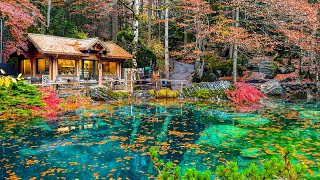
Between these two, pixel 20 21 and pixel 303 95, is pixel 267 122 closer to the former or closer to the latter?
pixel 303 95

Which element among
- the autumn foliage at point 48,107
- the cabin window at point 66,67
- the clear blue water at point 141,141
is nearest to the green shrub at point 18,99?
the autumn foliage at point 48,107

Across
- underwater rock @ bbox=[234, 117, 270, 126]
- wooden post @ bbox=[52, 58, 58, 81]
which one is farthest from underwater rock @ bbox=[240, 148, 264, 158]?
wooden post @ bbox=[52, 58, 58, 81]

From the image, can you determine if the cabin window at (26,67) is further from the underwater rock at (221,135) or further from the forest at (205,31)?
the underwater rock at (221,135)

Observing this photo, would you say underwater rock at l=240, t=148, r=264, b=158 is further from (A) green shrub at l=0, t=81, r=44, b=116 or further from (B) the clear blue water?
(A) green shrub at l=0, t=81, r=44, b=116

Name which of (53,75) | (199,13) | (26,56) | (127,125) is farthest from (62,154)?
(199,13)

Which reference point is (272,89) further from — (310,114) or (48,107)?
(48,107)

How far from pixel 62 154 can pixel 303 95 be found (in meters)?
25.1

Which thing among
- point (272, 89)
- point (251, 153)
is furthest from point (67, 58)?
point (251, 153)

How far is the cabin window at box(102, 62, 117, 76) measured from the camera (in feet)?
104

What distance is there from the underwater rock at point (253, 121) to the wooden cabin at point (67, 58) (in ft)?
54.4

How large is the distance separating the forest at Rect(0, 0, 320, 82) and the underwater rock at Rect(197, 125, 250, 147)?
13152 millimetres

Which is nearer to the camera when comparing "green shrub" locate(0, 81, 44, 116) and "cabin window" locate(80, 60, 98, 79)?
"green shrub" locate(0, 81, 44, 116)

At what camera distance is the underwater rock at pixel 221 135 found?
11477 millimetres

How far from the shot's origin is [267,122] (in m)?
15.6
